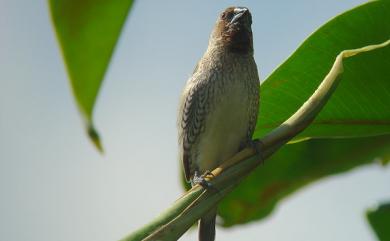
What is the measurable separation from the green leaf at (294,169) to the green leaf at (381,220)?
261 mm

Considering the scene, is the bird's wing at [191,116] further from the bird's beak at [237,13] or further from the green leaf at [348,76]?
the green leaf at [348,76]

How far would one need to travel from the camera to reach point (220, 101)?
361cm

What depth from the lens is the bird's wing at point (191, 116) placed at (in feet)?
12.1

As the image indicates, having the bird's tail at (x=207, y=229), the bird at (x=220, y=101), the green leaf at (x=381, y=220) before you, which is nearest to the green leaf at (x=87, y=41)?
the green leaf at (x=381, y=220)

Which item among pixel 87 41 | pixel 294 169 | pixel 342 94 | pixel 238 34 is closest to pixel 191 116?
pixel 238 34

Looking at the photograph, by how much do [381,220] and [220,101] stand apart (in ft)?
5.48

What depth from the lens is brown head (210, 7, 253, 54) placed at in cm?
386

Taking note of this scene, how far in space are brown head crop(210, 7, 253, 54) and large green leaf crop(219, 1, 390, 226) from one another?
1.47 meters

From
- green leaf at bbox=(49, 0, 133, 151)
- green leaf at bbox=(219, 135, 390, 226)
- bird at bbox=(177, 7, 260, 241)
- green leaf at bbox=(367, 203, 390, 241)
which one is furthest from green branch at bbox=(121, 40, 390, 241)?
bird at bbox=(177, 7, 260, 241)

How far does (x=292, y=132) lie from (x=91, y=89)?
0.62 meters

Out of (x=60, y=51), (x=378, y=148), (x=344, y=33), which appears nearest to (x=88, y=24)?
(x=60, y=51)

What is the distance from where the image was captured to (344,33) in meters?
2.01

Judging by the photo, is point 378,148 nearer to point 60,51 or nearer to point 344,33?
point 344,33

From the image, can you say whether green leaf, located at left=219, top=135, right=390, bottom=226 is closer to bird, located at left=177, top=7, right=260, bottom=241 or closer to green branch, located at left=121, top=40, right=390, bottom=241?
bird, located at left=177, top=7, right=260, bottom=241
